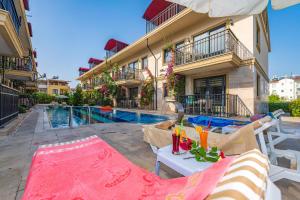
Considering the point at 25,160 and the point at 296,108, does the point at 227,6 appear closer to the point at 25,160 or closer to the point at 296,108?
the point at 25,160

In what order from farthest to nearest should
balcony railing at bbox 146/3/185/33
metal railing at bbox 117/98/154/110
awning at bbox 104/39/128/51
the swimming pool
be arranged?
awning at bbox 104/39/128/51 < metal railing at bbox 117/98/154/110 < balcony railing at bbox 146/3/185/33 < the swimming pool

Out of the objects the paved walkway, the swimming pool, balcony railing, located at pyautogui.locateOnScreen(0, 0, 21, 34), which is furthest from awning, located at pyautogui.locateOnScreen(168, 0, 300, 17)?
the swimming pool

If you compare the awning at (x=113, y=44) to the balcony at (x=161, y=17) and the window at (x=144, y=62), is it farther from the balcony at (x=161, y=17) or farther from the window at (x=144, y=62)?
the balcony at (x=161, y=17)

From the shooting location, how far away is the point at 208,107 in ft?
27.8

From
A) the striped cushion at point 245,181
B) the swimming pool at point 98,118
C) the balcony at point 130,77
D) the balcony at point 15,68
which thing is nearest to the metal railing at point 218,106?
the swimming pool at point 98,118

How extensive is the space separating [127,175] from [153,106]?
11.4 meters

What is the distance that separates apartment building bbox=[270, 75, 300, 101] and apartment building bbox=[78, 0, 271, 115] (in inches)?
2407

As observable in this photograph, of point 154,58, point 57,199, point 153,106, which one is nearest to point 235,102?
point 153,106

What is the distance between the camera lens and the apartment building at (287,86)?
53.7m

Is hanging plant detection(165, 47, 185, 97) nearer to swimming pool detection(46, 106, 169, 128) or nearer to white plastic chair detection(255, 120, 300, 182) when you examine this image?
swimming pool detection(46, 106, 169, 128)

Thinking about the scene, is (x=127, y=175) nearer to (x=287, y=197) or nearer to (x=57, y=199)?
(x=57, y=199)

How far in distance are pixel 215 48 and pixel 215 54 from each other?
0.37 meters

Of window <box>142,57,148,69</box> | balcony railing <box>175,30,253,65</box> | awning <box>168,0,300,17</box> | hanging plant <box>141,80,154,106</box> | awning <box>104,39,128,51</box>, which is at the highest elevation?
awning <box>104,39,128,51</box>

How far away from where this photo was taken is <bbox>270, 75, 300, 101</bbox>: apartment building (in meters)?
53.7
